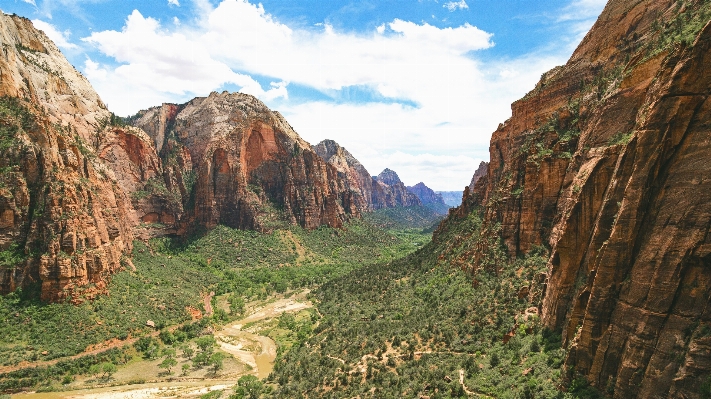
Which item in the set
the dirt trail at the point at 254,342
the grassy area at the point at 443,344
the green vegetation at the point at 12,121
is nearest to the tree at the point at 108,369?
the dirt trail at the point at 254,342

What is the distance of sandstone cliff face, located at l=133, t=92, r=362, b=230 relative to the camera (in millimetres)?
139375

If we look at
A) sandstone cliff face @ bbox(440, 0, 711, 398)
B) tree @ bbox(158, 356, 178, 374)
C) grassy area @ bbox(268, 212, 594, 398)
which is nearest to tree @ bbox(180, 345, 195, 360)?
tree @ bbox(158, 356, 178, 374)

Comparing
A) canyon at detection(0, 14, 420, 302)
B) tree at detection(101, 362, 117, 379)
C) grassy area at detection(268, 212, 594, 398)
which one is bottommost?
tree at detection(101, 362, 117, 379)

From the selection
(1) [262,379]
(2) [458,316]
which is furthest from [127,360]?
(2) [458,316]

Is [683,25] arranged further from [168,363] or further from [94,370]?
[94,370]

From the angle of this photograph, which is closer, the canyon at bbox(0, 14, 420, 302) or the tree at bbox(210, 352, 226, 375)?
the tree at bbox(210, 352, 226, 375)

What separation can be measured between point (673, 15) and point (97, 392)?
7954cm

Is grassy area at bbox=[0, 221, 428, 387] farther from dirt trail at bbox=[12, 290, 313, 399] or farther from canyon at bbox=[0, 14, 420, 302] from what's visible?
canyon at bbox=[0, 14, 420, 302]

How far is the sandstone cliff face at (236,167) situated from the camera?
13938 cm

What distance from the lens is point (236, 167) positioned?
141250 mm

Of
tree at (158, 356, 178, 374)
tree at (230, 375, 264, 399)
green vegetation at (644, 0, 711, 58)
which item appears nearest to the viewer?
green vegetation at (644, 0, 711, 58)

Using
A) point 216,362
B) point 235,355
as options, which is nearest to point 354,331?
point 235,355

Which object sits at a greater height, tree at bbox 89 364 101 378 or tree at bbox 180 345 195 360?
tree at bbox 89 364 101 378

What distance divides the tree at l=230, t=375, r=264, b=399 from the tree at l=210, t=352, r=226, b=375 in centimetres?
801
